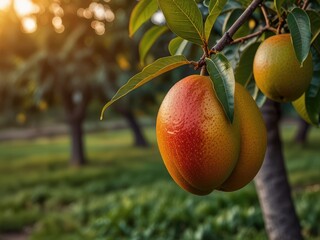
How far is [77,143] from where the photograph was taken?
42.3ft

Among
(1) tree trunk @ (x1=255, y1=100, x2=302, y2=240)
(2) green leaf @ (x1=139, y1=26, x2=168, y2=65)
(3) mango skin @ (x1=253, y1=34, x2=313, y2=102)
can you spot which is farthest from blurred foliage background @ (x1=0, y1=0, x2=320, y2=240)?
(3) mango skin @ (x1=253, y1=34, x2=313, y2=102)

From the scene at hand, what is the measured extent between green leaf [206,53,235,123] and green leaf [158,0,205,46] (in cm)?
8

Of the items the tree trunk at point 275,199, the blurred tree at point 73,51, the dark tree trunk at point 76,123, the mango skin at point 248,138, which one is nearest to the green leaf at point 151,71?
the mango skin at point 248,138

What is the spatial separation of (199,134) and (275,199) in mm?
2058

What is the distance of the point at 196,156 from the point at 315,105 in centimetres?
52

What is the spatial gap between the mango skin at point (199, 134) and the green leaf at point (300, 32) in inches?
7.0

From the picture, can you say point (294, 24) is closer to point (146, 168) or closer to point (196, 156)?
point (196, 156)

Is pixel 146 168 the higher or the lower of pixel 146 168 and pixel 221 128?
the lower

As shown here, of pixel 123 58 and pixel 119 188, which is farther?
pixel 123 58

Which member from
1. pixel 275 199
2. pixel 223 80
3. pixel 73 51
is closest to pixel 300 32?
pixel 223 80

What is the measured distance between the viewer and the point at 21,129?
30391mm

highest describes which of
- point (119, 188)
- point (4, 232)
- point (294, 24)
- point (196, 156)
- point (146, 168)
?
point (294, 24)

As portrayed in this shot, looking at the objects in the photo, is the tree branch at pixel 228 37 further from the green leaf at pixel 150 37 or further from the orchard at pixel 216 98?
the green leaf at pixel 150 37

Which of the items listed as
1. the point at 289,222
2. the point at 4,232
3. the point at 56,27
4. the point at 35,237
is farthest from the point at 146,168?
the point at 289,222
